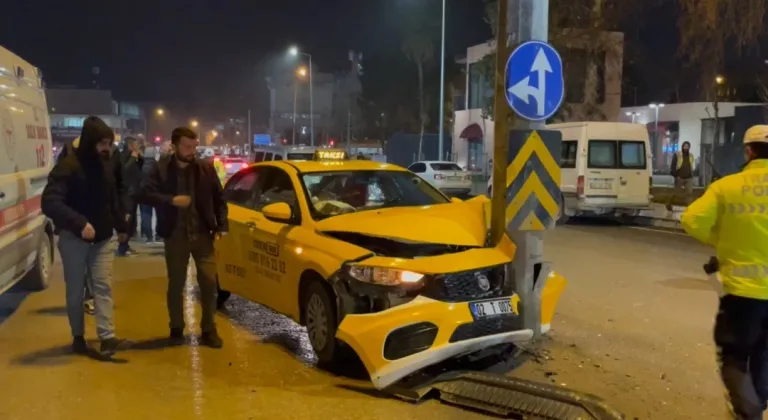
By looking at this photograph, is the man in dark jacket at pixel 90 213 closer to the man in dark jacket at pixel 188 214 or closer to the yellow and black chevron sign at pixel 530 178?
the man in dark jacket at pixel 188 214

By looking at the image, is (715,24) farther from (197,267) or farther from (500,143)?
(197,267)

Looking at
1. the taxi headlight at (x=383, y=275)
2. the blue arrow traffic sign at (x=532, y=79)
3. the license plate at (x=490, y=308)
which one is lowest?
the license plate at (x=490, y=308)

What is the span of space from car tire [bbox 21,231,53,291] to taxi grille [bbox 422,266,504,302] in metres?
5.55

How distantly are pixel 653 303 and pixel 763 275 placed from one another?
Result: 4594 mm

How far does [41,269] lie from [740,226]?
7946 mm

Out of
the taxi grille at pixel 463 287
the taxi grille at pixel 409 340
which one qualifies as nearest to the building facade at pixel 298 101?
the taxi grille at pixel 463 287

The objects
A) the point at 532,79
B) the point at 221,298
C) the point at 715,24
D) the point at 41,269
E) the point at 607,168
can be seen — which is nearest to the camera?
the point at 532,79

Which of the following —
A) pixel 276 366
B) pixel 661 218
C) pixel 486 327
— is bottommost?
pixel 661 218

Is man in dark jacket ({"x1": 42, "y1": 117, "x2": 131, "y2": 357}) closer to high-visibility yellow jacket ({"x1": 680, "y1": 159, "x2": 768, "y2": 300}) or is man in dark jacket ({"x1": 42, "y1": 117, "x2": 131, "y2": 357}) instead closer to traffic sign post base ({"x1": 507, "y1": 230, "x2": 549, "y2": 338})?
traffic sign post base ({"x1": 507, "y1": 230, "x2": 549, "y2": 338})

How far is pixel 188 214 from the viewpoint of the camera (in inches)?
259

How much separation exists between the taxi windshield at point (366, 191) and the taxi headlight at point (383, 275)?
4.00 feet

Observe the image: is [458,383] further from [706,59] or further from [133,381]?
[706,59]

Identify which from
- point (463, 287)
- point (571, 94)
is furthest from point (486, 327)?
point (571, 94)

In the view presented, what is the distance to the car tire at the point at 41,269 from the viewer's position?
8.93 metres
